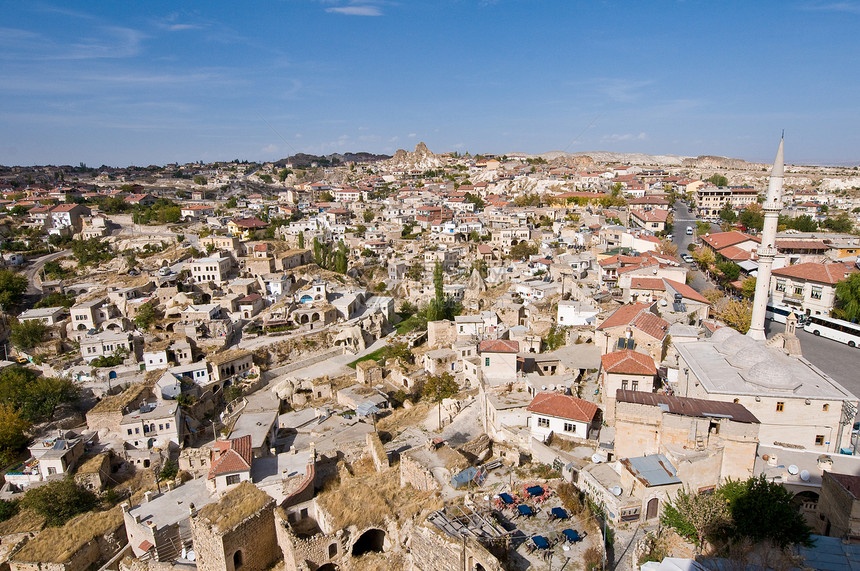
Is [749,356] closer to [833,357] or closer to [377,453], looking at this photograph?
[833,357]

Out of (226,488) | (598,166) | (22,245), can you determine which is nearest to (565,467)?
(226,488)

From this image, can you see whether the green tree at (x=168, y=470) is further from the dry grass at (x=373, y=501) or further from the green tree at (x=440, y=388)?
the green tree at (x=440, y=388)

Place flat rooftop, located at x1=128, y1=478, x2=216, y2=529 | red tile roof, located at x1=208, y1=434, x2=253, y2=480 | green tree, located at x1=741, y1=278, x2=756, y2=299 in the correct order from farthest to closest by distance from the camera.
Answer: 1. green tree, located at x1=741, y1=278, x2=756, y2=299
2. red tile roof, located at x1=208, y1=434, x2=253, y2=480
3. flat rooftop, located at x1=128, y1=478, x2=216, y2=529

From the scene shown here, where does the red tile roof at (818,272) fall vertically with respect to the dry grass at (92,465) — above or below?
above

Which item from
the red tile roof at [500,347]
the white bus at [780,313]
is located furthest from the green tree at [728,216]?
the red tile roof at [500,347]

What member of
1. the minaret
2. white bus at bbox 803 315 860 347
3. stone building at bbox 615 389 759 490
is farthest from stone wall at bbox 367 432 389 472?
white bus at bbox 803 315 860 347

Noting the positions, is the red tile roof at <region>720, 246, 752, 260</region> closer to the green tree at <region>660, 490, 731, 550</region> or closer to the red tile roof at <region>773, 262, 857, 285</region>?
the red tile roof at <region>773, 262, 857, 285</region>

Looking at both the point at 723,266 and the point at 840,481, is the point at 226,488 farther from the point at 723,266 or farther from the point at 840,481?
the point at 723,266
